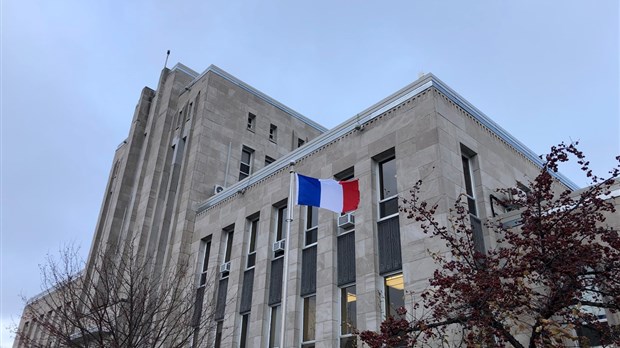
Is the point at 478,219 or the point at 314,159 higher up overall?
the point at 314,159

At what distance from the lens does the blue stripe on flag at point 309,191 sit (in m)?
14.0

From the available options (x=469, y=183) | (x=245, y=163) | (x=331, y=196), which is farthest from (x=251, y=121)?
(x=331, y=196)

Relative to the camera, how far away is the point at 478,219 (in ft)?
51.4

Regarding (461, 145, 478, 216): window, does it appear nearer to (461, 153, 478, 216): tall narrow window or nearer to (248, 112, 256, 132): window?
(461, 153, 478, 216): tall narrow window

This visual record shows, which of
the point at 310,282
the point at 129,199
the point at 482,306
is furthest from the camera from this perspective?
the point at 129,199

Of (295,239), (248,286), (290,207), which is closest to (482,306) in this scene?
(290,207)

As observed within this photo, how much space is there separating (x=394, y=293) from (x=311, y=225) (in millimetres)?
5298

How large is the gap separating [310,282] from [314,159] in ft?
17.0

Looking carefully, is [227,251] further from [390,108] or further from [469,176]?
[469,176]

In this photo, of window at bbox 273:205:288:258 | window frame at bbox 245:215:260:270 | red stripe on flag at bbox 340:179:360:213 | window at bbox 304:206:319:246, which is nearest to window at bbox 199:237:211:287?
window frame at bbox 245:215:260:270

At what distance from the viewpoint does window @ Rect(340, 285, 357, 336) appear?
15.7 metres

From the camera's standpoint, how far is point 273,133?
33.6 metres

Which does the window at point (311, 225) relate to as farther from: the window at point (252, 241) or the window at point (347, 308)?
the window at point (252, 241)

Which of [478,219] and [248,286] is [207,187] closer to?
[248,286]
